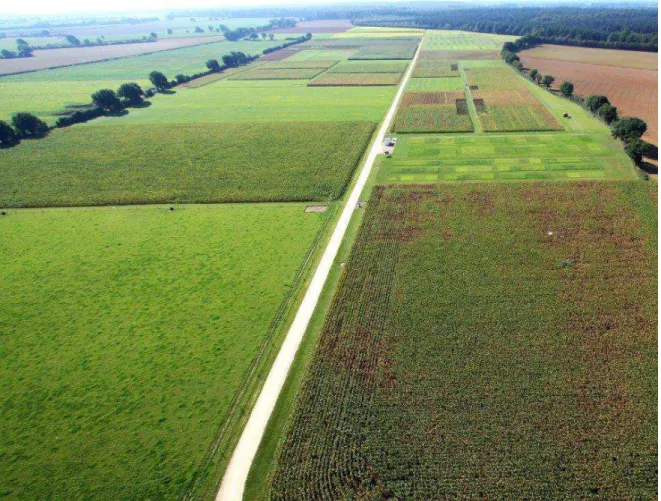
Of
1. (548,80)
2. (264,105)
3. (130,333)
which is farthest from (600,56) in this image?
(130,333)

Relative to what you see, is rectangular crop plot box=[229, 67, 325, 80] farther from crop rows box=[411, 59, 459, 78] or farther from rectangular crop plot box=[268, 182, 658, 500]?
rectangular crop plot box=[268, 182, 658, 500]

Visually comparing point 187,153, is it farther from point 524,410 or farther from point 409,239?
point 524,410

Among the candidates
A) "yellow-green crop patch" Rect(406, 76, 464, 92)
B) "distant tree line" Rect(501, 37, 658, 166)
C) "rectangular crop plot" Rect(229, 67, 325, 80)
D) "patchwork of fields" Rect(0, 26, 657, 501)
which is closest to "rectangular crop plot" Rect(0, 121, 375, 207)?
"patchwork of fields" Rect(0, 26, 657, 501)

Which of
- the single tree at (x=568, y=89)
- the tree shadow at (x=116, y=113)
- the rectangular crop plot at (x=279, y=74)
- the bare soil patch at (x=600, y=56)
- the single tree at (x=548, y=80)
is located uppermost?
the tree shadow at (x=116, y=113)

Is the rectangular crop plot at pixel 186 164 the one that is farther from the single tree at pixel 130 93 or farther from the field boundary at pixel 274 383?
the single tree at pixel 130 93

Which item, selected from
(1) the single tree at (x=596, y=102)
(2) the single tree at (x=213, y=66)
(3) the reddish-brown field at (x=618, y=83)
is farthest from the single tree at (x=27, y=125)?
(3) the reddish-brown field at (x=618, y=83)

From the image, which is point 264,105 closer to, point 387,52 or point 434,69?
point 434,69

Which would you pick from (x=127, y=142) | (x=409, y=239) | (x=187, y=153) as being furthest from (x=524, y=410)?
(x=127, y=142)
